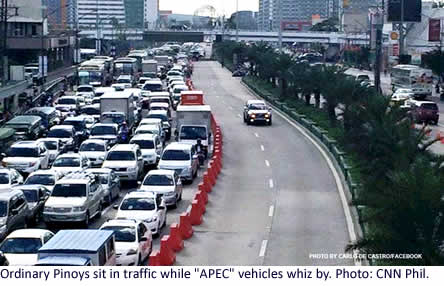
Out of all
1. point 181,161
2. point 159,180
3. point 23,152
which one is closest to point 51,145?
point 23,152

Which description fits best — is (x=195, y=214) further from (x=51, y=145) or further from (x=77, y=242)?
(x=51, y=145)

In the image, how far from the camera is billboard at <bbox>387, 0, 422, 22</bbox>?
247 ft

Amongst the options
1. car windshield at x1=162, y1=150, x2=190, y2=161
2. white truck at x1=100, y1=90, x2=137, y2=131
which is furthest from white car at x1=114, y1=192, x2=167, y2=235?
white truck at x1=100, y1=90, x2=137, y2=131

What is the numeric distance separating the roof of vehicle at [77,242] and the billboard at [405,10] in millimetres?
61234

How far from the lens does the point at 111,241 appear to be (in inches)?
618

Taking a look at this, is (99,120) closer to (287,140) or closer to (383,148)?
(287,140)

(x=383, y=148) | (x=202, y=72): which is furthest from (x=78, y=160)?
(x=202, y=72)

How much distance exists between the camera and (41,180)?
989 inches

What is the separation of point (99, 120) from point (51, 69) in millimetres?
38830

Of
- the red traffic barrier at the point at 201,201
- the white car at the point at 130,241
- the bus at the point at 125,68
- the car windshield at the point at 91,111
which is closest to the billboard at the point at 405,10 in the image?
the bus at the point at 125,68

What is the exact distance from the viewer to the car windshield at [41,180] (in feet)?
82.1

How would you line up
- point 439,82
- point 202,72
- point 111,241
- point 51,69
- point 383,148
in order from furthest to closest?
point 202,72 → point 51,69 → point 439,82 → point 383,148 → point 111,241

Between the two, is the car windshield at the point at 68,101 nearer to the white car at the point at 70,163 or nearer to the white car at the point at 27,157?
the white car at the point at 27,157

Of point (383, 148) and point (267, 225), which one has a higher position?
point (383, 148)
